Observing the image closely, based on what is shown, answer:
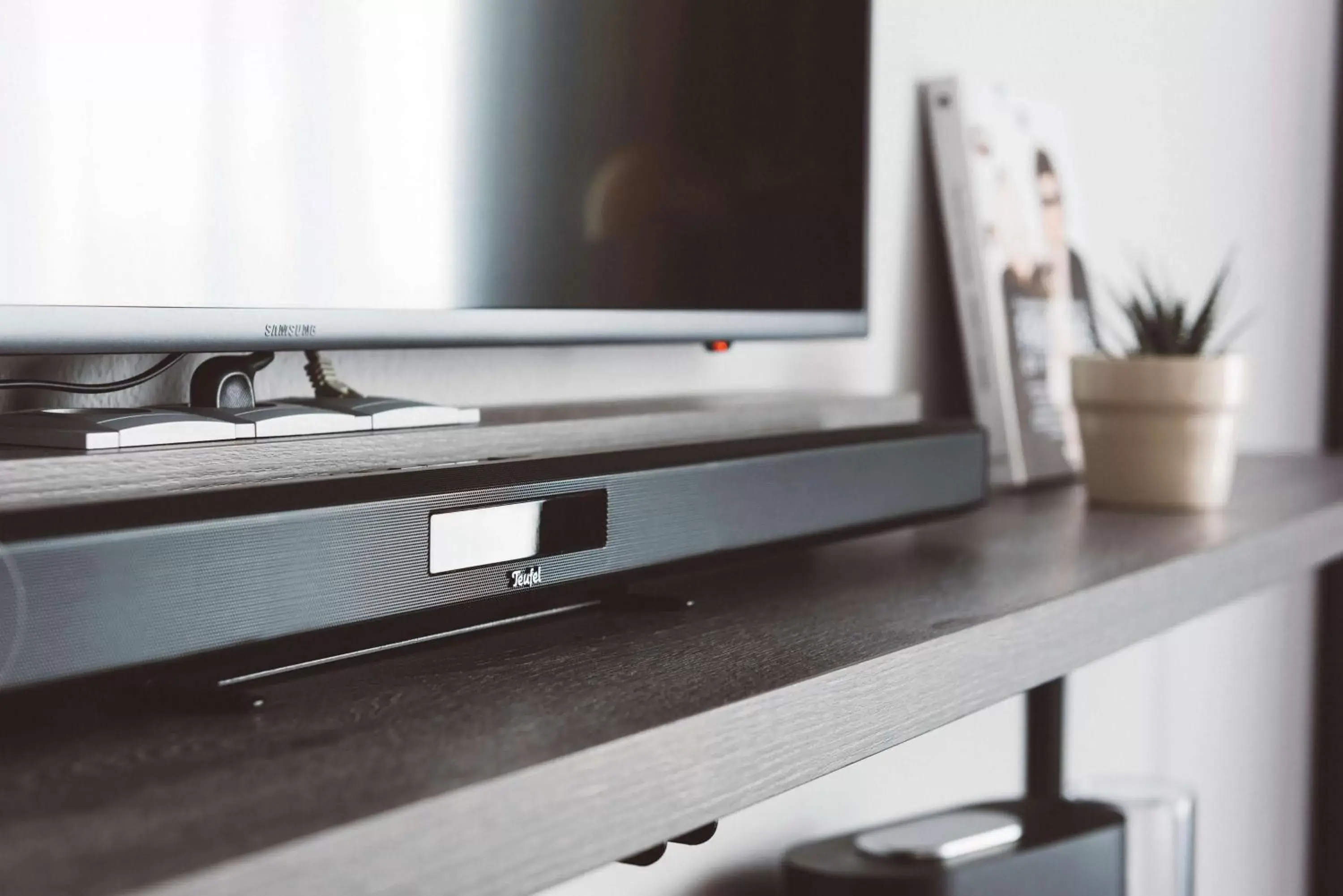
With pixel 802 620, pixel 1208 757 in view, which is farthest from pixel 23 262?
pixel 1208 757

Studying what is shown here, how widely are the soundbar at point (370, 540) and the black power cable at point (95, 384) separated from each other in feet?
0.50

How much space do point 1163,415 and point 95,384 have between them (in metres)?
0.89

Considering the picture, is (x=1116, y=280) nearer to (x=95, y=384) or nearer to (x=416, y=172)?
(x=416, y=172)

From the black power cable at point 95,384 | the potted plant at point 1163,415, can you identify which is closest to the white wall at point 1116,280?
the black power cable at point 95,384

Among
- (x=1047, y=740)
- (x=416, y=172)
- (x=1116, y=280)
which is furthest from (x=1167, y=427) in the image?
A: (x=416, y=172)

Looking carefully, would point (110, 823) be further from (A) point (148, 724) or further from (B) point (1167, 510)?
(B) point (1167, 510)

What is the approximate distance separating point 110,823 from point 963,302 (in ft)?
3.51

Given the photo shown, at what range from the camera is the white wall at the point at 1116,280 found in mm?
1088

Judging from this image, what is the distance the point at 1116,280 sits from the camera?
1.73m

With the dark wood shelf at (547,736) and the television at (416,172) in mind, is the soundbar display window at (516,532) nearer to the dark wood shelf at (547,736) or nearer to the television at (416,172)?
the dark wood shelf at (547,736)

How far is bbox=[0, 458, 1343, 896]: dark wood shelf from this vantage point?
1.23ft

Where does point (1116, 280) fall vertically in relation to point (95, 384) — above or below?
above

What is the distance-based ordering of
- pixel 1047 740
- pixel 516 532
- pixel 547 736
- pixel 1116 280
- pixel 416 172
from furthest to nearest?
pixel 1116 280 < pixel 1047 740 < pixel 416 172 < pixel 516 532 < pixel 547 736

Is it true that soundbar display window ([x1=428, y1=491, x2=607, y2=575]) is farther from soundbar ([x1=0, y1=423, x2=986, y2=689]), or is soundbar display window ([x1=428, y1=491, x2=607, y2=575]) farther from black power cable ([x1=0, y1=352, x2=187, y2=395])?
black power cable ([x1=0, y1=352, x2=187, y2=395])
